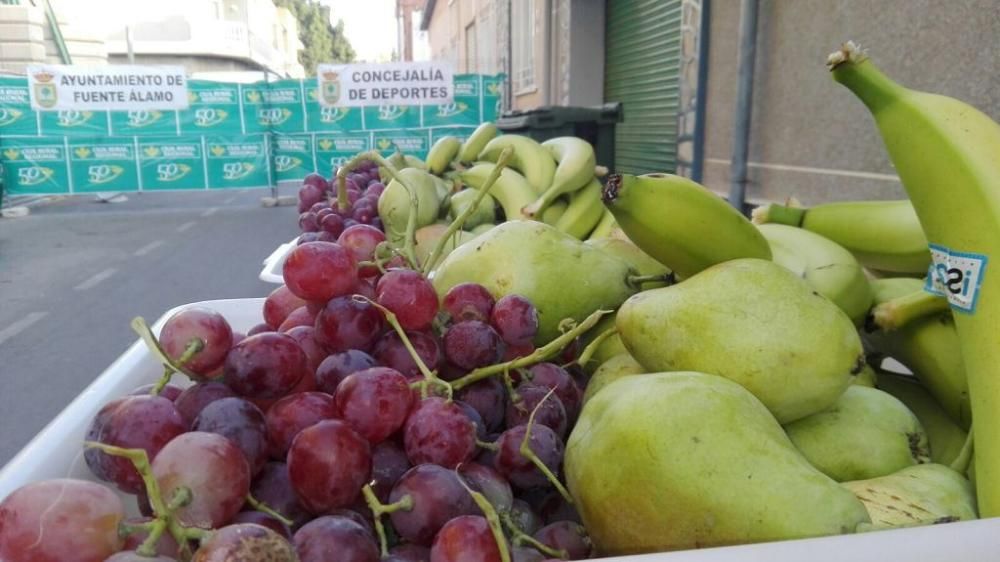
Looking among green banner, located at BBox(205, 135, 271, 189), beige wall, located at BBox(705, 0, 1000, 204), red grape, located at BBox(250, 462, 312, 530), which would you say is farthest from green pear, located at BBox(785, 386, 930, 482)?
green banner, located at BBox(205, 135, 271, 189)

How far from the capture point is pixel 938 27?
2.74 metres

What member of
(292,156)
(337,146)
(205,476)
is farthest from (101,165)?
(205,476)

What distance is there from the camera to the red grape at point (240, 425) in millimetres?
729

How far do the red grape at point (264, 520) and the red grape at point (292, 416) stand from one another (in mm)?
85

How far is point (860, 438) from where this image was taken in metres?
0.88

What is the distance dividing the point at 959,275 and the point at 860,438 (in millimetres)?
229

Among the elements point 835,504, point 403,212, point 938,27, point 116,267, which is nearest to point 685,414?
point 835,504

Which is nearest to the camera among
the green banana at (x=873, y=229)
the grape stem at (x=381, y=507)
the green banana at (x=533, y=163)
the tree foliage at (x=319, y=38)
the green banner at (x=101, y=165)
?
the grape stem at (x=381, y=507)

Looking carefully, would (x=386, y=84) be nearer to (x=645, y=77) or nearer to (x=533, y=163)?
(x=645, y=77)

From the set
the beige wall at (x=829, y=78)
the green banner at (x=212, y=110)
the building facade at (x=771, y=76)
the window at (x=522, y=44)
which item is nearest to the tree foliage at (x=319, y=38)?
the window at (x=522, y=44)

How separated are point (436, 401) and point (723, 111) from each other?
4.42 m

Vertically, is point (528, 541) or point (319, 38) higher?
point (319, 38)

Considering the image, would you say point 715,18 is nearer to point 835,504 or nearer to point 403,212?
point 403,212

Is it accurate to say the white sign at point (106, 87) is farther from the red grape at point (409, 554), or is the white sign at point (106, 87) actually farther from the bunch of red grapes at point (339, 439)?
the red grape at point (409, 554)
